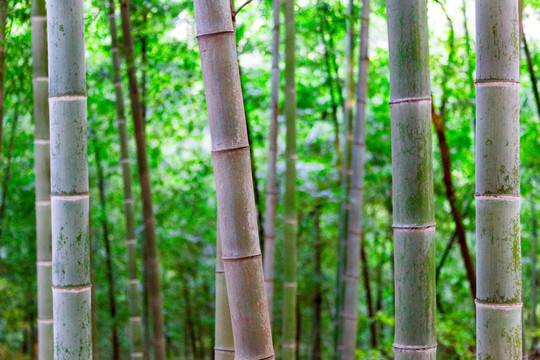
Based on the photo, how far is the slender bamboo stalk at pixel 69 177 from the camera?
1615 millimetres

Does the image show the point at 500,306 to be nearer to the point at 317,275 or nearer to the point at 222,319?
the point at 222,319

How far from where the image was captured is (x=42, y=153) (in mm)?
2326

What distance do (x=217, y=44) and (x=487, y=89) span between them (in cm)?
68

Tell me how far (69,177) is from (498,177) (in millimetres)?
1120

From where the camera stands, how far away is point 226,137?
134 centimetres

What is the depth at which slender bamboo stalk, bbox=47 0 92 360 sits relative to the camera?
1615mm

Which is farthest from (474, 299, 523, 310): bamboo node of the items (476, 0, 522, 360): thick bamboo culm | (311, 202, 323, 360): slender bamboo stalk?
(311, 202, 323, 360): slender bamboo stalk

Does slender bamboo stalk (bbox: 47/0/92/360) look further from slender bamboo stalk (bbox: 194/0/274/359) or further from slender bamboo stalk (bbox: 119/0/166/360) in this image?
slender bamboo stalk (bbox: 119/0/166/360)

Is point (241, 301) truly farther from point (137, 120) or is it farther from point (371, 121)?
point (371, 121)

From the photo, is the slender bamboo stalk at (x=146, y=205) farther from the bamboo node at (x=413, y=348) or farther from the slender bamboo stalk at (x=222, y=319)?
the bamboo node at (x=413, y=348)

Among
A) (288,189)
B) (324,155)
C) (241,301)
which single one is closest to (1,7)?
(288,189)

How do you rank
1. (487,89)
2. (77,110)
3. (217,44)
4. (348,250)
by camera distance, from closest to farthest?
(217,44), (487,89), (77,110), (348,250)

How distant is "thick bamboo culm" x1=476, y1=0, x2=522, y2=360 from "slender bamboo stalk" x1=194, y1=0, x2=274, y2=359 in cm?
58

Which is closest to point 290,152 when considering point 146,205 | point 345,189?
point 146,205
